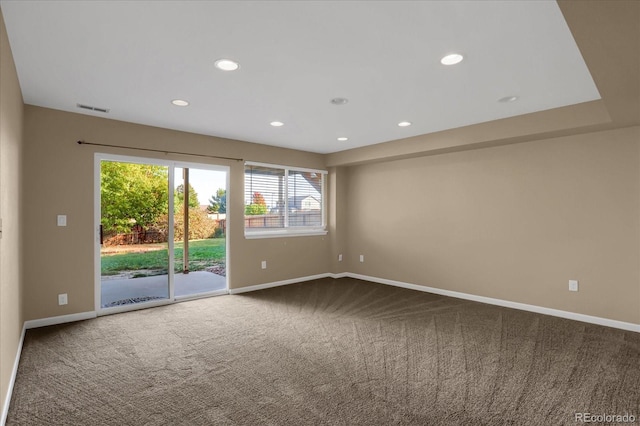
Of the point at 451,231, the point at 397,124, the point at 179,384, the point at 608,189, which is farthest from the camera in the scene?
the point at 451,231

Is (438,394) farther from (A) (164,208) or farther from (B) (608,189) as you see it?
(A) (164,208)

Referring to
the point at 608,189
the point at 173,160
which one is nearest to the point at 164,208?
the point at 173,160

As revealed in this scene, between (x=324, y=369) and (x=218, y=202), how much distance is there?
3339 millimetres

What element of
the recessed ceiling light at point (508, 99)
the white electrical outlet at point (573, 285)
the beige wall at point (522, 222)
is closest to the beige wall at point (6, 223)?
the recessed ceiling light at point (508, 99)

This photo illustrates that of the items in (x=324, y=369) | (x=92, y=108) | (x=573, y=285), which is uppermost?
(x=92, y=108)

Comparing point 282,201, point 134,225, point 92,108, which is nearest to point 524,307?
point 282,201

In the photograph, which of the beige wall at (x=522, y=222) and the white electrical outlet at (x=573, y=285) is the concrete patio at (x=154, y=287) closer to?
the beige wall at (x=522, y=222)

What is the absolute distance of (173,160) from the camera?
4.80 m

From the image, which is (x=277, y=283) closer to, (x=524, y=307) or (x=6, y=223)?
(x=524, y=307)

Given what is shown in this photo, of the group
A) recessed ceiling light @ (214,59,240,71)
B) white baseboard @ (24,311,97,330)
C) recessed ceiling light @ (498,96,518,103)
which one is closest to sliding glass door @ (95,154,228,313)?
white baseboard @ (24,311,97,330)

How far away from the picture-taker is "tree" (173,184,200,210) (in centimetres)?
498

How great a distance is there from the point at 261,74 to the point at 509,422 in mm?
3039

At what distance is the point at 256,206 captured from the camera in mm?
5812

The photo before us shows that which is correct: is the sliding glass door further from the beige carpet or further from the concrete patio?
the beige carpet
